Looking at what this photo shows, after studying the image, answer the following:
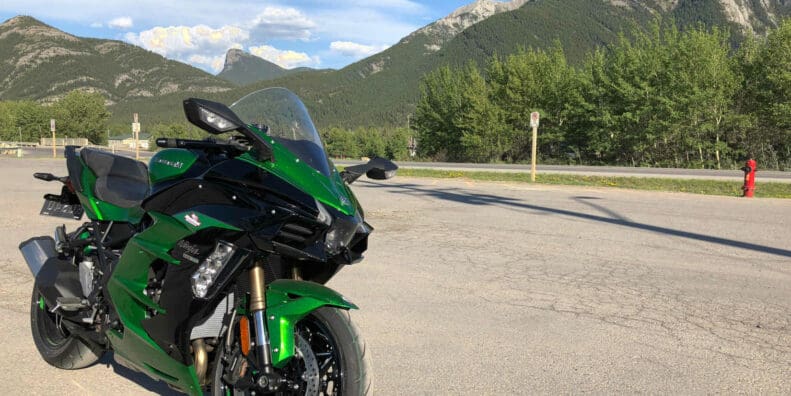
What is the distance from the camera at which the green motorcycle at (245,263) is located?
248cm

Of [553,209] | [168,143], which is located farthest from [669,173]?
[168,143]

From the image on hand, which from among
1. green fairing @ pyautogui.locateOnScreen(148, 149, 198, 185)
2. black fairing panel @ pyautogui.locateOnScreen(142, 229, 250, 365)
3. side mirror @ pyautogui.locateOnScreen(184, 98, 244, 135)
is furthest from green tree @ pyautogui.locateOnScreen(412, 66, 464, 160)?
side mirror @ pyautogui.locateOnScreen(184, 98, 244, 135)

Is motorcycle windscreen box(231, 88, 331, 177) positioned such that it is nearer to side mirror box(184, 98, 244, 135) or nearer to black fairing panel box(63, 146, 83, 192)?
side mirror box(184, 98, 244, 135)

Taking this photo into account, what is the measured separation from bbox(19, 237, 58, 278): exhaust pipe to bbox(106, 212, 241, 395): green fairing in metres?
1.20

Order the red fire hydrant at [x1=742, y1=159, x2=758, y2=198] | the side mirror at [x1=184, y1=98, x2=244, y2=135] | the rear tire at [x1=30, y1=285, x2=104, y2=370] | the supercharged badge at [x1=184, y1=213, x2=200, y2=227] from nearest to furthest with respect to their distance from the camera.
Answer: the side mirror at [x1=184, y1=98, x2=244, y2=135]
the supercharged badge at [x1=184, y1=213, x2=200, y2=227]
the rear tire at [x1=30, y1=285, x2=104, y2=370]
the red fire hydrant at [x1=742, y1=159, x2=758, y2=198]

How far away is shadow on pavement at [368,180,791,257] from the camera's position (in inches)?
337

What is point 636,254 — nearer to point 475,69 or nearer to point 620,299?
point 620,299

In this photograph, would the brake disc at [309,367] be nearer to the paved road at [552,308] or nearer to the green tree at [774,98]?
the paved road at [552,308]

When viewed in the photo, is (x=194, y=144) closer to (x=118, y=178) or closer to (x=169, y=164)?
(x=169, y=164)

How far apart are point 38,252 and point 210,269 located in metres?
2.26

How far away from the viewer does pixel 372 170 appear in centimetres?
324

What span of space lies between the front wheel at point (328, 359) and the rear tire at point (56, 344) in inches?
73.6

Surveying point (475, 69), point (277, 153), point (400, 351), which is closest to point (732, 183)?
point (400, 351)

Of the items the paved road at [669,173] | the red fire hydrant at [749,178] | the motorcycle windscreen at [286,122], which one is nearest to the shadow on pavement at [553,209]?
the red fire hydrant at [749,178]
